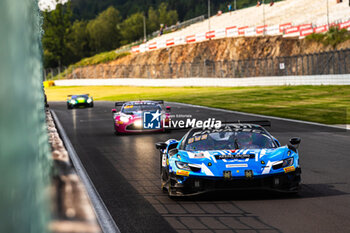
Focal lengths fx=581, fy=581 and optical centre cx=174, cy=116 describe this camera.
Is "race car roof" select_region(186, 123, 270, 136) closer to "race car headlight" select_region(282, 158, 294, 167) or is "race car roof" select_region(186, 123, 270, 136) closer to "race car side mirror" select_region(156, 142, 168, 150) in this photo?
"race car side mirror" select_region(156, 142, 168, 150)

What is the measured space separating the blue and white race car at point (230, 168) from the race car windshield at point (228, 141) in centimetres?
2

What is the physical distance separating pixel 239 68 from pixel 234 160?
2473 inches

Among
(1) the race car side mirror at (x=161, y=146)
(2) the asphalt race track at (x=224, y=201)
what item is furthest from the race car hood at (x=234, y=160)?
(1) the race car side mirror at (x=161, y=146)

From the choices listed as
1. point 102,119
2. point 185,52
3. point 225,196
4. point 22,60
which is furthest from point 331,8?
point 22,60

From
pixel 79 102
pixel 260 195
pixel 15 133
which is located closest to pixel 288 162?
pixel 260 195

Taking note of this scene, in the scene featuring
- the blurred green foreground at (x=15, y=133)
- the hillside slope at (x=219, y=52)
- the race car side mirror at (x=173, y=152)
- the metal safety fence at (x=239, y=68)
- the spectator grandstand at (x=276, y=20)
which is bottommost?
the race car side mirror at (x=173, y=152)

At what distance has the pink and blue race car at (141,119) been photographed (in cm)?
2211

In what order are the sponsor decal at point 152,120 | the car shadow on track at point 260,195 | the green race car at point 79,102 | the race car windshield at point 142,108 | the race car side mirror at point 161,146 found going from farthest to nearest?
the green race car at point 79,102
the race car windshield at point 142,108
the sponsor decal at point 152,120
the race car side mirror at point 161,146
the car shadow on track at point 260,195

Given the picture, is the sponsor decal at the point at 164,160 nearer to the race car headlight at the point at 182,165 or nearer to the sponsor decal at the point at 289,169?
the race car headlight at the point at 182,165

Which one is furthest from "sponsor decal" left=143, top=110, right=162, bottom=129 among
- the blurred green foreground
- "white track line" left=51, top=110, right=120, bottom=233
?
the blurred green foreground

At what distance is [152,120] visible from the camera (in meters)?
22.4

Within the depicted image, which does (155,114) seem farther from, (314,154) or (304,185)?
(304,185)

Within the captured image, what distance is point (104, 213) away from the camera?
8008 mm

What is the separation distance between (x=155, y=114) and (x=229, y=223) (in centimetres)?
1538
